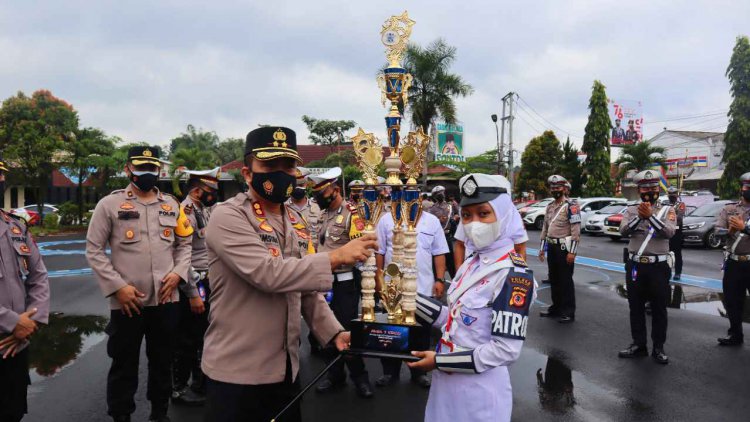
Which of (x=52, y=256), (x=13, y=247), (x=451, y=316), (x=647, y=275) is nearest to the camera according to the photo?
(x=451, y=316)

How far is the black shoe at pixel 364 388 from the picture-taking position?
4.41 m

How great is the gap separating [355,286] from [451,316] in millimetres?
2468

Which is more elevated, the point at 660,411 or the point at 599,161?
the point at 599,161

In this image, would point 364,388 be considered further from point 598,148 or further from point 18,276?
point 598,148

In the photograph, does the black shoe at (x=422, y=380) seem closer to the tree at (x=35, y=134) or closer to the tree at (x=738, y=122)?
the tree at (x=35, y=134)

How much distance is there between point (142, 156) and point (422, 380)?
3.28 m

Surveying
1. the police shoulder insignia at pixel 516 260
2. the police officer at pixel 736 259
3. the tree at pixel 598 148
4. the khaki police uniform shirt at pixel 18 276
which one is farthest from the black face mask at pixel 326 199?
the tree at pixel 598 148

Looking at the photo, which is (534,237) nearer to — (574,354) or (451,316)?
(574,354)

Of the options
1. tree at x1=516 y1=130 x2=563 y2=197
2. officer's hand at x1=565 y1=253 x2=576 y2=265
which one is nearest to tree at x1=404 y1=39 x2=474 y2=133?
tree at x1=516 y1=130 x2=563 y2=197

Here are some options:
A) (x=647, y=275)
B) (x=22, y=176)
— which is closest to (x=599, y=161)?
(x=647, y=275)

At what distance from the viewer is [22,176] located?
21.1 metres

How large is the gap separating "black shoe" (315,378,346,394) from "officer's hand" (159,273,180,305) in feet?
5.65

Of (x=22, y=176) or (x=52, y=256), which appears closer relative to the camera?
(x=52, y=256)

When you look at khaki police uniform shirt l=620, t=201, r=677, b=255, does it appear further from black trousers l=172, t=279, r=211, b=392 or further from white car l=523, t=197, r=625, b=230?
white car l=523, t=197, r=625, b=230
